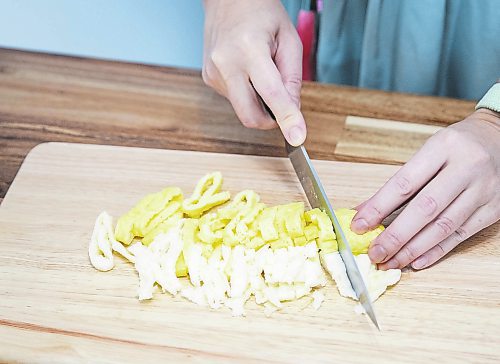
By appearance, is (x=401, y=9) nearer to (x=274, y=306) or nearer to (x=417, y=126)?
(x=417, y=126)

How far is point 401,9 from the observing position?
1791 millimetres

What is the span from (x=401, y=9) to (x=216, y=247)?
0.78 m

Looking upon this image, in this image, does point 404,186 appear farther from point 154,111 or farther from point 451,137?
point 154,111

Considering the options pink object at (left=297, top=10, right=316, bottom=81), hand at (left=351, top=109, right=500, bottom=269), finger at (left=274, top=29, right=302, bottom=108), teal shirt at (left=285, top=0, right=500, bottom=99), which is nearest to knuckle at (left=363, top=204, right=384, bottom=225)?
hand at (left=351, top=109, right=500, bottom=269)

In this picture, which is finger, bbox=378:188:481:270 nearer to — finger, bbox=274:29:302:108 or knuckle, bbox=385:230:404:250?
knuckle, bbox=385:230:404:250

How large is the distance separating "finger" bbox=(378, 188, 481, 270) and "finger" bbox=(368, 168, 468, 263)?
0.02 metres

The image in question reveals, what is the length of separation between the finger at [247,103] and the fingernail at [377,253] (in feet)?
1.28

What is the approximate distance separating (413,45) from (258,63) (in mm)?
506

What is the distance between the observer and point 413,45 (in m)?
1.81

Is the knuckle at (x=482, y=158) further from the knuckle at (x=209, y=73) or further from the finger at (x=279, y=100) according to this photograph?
the knuckle at (x=209, y=73)

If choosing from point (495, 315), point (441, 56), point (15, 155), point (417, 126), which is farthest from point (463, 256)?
point (15, 155)

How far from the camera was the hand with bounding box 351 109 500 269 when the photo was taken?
1.38 meters

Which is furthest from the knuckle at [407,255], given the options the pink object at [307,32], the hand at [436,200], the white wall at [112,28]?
the white wall at [112,28]

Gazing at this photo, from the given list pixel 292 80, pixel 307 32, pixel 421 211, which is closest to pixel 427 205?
pixel 421 211
